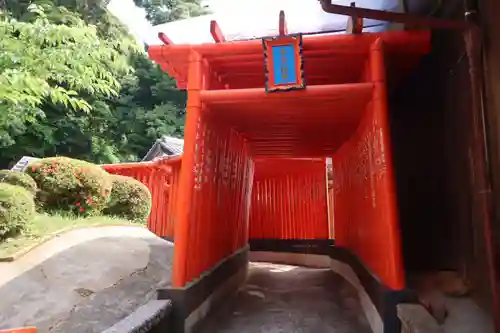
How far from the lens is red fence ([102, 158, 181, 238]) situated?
10.6 metres

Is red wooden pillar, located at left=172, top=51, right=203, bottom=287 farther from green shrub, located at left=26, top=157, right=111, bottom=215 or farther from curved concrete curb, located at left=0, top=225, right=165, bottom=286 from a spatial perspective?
→ green shrub, located at left=26, top=157, right=111, bottom=215

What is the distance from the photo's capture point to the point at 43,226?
7141 mm

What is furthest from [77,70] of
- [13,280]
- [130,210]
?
[130,210]

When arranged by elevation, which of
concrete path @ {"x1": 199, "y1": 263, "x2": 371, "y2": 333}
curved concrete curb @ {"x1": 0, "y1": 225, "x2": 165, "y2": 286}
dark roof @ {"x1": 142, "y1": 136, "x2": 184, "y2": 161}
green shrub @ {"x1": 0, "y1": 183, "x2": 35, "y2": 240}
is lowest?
concrete path @ {"x1": 199, "y1": 263, "x2": 371, "y2": 333}

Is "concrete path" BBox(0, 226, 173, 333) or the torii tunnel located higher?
the torii tunnel

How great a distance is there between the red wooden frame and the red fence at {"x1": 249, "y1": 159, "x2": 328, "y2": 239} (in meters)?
5.96

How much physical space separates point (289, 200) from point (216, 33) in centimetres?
662

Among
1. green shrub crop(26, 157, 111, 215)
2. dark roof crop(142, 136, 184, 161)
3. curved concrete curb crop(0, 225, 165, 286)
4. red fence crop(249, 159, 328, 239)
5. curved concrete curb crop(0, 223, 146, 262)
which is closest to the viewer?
curved concrete curb crop(0, 225, 165, 286)

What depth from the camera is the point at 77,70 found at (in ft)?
17.2

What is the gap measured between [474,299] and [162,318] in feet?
10.1

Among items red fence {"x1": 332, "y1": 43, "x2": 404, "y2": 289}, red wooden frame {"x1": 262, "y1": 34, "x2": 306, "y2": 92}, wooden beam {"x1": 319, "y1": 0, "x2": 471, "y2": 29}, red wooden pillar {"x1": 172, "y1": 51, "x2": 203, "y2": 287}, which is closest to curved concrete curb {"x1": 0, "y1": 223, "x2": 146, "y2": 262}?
red wooden pillar {"x1": 172, "y1": 51, "x2": 203, "y2": 287}

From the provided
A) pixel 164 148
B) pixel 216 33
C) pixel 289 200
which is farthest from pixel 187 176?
pixel 164 148

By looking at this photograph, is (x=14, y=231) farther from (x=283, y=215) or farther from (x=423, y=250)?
(x=283, y=215)

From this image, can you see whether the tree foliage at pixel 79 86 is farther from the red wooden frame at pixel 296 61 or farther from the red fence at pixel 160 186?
the red fence at pixel 160 186
